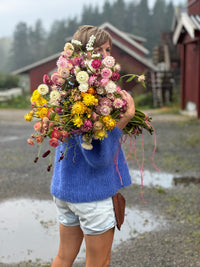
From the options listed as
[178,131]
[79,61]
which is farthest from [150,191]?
[178,131]

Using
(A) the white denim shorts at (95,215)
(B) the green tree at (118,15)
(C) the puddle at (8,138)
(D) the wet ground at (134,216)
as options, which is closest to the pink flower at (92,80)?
(A) the white denim shorts at (95,215)

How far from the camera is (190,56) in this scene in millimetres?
15656

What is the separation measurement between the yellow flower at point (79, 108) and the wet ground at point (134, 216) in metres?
1.84

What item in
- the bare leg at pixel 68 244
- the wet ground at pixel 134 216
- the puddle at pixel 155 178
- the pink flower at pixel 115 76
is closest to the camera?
the pink flower at pixel 115 76

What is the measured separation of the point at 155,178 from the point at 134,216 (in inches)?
66.2

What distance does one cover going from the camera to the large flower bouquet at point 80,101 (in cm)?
191

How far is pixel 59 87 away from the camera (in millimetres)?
2059

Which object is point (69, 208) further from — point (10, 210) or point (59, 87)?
point (10, 210)

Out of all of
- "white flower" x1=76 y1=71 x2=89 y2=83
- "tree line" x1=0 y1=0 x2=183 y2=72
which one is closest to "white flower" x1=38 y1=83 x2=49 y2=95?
"white flower" x1=76 y1=71 x2=89 y2=83

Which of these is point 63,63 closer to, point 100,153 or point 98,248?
point 100,153

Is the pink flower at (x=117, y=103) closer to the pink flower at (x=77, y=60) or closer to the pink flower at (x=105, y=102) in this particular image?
the pink flower at (x=105, y=102)

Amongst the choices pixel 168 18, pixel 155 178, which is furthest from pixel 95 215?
pixel 168 18

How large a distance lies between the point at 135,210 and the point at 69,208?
8.21ft

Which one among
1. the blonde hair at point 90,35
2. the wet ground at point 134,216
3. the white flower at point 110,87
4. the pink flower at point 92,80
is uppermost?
the blonde hair at point 90,35
